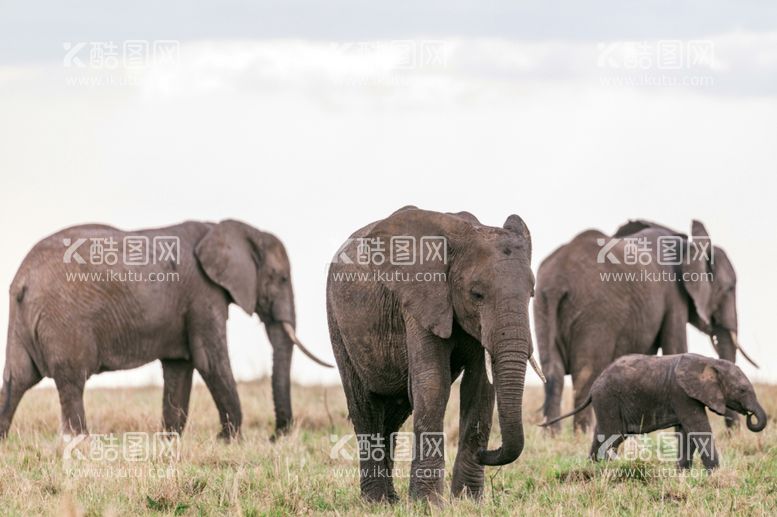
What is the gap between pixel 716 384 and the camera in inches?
516

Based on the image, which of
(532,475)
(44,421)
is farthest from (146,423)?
(532,475)

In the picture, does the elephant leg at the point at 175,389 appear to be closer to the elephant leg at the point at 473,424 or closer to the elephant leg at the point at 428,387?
the elephant leg at the point at 473,424

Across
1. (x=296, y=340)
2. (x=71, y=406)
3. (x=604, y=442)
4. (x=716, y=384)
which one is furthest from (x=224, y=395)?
(x=716, y=384)

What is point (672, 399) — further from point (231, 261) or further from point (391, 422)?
point (231, 261)

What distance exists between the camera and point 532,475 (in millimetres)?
12438

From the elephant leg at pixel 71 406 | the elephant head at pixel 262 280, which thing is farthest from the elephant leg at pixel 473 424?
the elephant head at pixel 262 280

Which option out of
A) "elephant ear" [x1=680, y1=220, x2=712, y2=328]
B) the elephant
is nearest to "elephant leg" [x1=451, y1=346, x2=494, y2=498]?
the elephant

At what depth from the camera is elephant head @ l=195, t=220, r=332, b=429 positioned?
675 inches

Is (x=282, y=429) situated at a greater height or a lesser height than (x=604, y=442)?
greater

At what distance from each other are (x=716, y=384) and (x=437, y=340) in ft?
13.0

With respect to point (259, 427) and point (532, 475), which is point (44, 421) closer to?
point (259, 427)

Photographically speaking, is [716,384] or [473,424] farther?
[716,384]

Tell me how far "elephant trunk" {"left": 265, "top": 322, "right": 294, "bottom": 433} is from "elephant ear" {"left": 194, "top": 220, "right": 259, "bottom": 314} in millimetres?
557

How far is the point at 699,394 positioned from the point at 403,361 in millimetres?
3583
